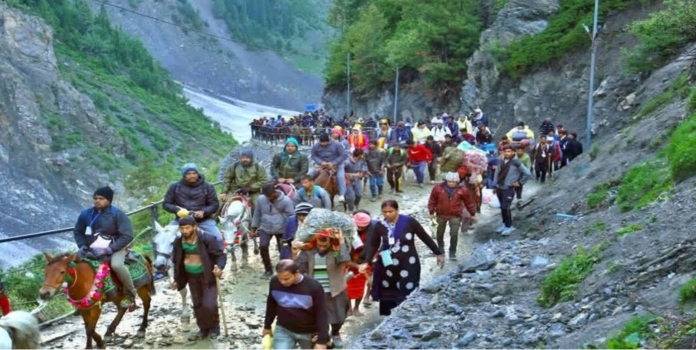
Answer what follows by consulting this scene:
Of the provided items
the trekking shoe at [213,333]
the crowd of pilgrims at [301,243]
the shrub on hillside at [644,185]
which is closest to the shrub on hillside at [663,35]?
the crowd of pilgrims at [301,243]

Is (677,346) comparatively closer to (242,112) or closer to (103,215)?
(103,215)

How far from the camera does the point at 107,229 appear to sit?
9.65 meters

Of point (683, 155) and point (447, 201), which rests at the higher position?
point (683, 155)

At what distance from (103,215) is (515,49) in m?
30.2

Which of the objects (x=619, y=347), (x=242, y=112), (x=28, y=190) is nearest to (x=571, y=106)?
(x=619, y=347)

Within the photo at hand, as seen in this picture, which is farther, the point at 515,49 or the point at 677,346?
the point at 515,49

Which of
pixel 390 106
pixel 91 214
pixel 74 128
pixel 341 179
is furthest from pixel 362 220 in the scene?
pixel 74 128

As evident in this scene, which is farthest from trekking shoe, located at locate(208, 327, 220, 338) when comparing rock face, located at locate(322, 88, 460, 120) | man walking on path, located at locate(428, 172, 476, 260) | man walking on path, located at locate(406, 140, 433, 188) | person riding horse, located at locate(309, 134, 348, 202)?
rock face, located at locate(322, 88, 460, 120)

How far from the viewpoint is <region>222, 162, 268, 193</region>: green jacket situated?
13.7 m

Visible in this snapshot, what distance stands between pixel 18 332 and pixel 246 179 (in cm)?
777

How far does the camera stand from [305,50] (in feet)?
545

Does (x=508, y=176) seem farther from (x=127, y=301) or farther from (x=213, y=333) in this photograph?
(x=127, y=301)

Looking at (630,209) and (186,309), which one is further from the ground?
(630,209)

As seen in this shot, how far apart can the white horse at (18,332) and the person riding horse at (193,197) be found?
15.7 ft
